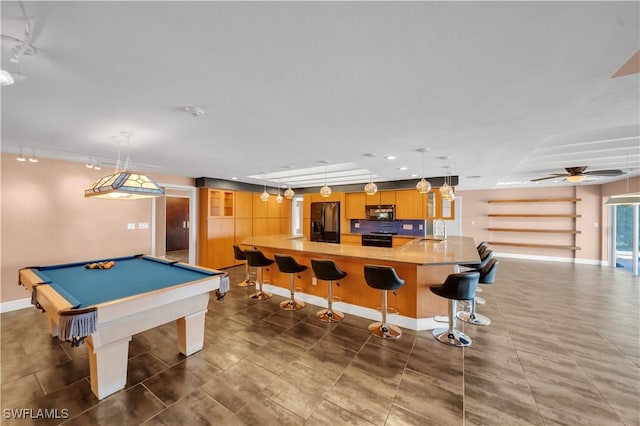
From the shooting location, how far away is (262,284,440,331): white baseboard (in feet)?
10.4

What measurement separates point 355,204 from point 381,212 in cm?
87

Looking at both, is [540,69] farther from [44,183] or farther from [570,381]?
[44,183]

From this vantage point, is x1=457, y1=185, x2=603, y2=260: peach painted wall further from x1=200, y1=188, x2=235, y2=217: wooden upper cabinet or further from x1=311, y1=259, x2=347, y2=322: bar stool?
x1=200, y1=188, x2=235, y2=217: wooden upper cabinet

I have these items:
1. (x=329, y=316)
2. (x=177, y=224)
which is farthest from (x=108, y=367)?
(x=177, y=224)

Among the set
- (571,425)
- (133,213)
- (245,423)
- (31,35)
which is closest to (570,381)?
(571,425)

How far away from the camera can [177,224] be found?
Result: 9195mm

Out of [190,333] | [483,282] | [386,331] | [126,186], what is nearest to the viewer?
[126,186]

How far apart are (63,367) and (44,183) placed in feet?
10.9

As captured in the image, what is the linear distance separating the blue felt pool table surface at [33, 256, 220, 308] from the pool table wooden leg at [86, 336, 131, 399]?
0.38m

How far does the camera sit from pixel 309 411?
1835mm

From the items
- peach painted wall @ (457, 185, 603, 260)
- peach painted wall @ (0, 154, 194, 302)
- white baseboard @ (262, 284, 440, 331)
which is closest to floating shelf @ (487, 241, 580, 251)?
peach painted wall @ (457, 185, 603, 260)

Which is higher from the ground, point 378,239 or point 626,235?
point 626,235

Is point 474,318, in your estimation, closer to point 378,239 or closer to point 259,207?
point 378,239

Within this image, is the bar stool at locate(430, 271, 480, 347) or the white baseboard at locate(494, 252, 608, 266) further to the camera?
the white baseboard at locate(494, 252, 608, 266)
